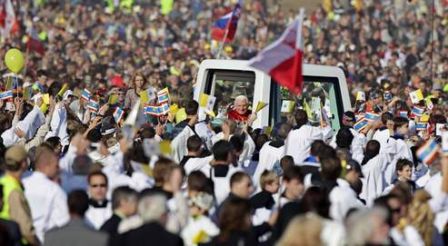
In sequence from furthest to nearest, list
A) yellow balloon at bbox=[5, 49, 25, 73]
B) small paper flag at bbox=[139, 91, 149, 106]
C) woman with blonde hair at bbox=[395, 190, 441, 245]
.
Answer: yellow balloon at bbox=[5, 49, 25, 73] → small paper flag at bbox=[139, 91, 149, 106] → woman with blonde hair at bbox=[395, 190, 441, 245]

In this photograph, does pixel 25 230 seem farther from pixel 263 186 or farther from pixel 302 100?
pixel 302 100

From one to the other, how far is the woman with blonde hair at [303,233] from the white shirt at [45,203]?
2.78m

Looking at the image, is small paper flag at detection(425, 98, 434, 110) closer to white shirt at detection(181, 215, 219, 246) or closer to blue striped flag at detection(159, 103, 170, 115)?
blue striped flag at detection(159, 103, 170, 115)

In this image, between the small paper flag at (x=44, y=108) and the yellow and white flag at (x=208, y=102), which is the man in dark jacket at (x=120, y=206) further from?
the small paper flag at (x=44, y=108)

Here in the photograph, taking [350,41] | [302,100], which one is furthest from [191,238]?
[350,41]

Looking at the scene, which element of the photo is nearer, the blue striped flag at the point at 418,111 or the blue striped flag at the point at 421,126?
the blue striped flag at the point at 421,126

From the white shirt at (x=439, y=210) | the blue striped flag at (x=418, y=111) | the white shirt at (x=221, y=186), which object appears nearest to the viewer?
the white shirt at (x=439, y=210)

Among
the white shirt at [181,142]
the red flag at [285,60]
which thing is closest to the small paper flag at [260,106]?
the white shirt at [181,142]

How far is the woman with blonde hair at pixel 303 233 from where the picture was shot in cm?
1038

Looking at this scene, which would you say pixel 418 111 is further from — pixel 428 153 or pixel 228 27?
pixel 428 153

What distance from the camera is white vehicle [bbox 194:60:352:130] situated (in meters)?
18.2

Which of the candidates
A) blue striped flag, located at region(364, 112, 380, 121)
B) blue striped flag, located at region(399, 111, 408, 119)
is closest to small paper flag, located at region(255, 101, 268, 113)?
blue striped flag, located at region(364, 112, 380, 121)

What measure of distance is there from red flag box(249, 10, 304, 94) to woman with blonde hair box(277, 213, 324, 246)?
13.9ft

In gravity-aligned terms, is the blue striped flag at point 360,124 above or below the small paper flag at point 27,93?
below
